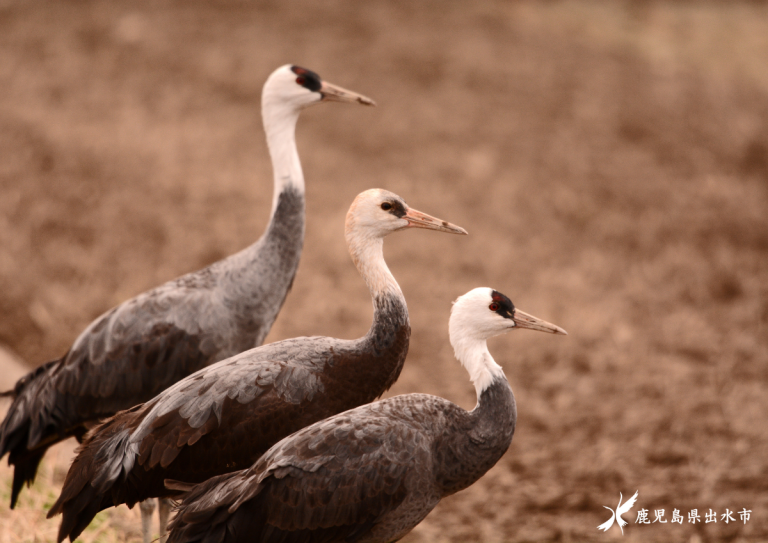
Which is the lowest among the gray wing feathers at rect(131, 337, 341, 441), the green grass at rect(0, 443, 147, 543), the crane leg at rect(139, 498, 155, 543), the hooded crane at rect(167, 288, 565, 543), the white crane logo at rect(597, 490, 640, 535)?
the white crane logo at rect(597, 490, 640, 535)

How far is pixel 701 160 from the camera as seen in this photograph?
11938 mm

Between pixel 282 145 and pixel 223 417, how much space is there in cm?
212

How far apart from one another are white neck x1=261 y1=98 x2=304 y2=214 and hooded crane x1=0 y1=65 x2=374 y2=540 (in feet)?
0.58

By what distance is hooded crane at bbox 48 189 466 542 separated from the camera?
3.77 m

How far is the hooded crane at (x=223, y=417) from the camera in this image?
12.4ft

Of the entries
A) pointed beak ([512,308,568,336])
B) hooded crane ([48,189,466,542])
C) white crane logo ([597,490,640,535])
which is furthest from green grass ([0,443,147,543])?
white crane logo ([597,490,640,535])

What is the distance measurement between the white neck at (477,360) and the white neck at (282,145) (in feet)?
5.74

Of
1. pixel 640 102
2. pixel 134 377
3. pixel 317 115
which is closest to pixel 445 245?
pixel 317 115

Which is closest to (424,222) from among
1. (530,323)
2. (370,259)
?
(370,259)

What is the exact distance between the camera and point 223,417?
3771mm

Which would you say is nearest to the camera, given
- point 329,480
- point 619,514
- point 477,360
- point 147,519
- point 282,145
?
point 329,480

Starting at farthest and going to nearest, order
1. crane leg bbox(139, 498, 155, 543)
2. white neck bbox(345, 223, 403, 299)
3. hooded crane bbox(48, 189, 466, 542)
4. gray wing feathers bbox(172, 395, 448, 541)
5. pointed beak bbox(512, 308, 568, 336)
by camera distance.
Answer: crane leg bbox(139, 498, 155, 543), white neck bbox(345, 223, 403, 299), pointed beak bbox(512, 308, 568, 336), hooded crane bbox(48, 189, 466, 542), gray wing feathers bbox(172, 395, 448, 541)

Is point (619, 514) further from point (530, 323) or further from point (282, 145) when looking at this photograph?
point (282, 145)

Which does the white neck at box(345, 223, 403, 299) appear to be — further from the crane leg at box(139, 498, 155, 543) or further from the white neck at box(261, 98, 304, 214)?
the crane leg at box(139, 498, 155, 543)
